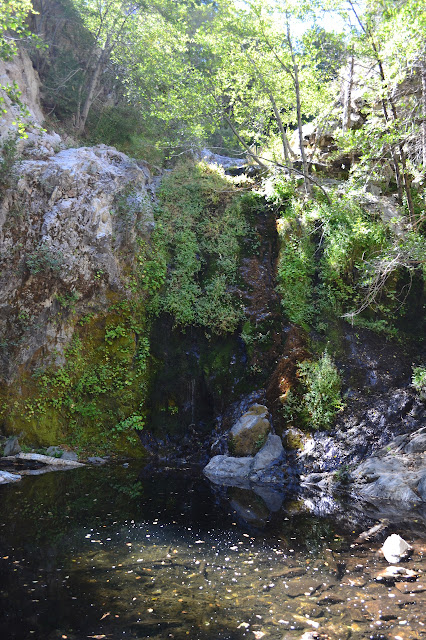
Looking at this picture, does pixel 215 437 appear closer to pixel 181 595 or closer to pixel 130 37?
pixel 181 595

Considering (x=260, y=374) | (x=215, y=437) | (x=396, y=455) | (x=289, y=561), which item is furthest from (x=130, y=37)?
(x=289, y=561)

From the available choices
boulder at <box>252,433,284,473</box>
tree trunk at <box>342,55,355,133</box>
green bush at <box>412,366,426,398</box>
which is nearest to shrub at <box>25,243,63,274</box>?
boulder at <box>252,433,284,473</box>

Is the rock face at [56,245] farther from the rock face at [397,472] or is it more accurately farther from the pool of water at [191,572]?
the rock face at [397,472]

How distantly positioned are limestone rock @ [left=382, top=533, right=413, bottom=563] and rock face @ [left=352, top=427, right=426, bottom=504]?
7.67 ft

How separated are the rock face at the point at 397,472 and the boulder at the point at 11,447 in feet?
25.2

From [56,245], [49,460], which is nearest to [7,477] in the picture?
[49,460]

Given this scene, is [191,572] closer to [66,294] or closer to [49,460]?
[49,460]

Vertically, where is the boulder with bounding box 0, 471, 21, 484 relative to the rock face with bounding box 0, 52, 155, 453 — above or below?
below

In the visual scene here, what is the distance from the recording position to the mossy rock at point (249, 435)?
10.2 metres

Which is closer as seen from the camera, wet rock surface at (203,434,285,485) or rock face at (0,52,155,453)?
wet rock surface at (203,434,285,485)

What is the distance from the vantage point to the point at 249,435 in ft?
33.7

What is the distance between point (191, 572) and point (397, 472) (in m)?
4.90

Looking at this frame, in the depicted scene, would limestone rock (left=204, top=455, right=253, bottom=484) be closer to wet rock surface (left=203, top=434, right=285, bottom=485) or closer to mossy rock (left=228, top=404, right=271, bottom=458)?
wet rock surface (left=203, top=434, right=285, bottom=485)

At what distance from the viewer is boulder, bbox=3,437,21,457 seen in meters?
10.2
